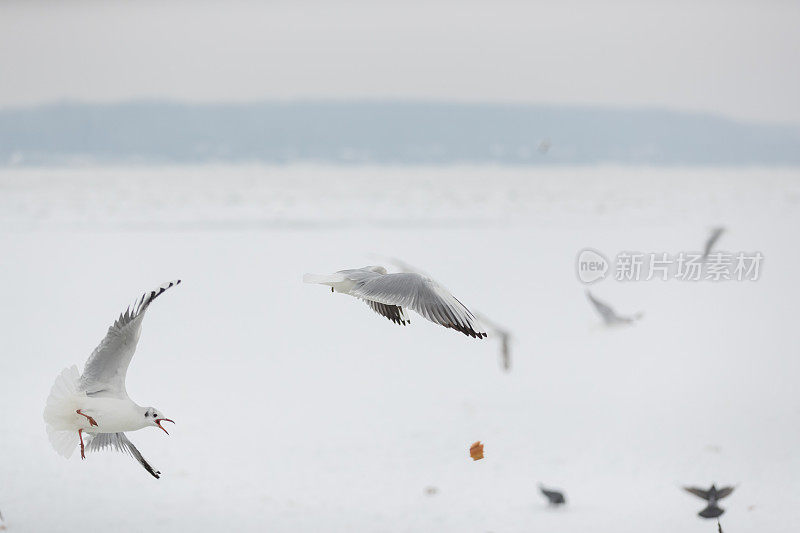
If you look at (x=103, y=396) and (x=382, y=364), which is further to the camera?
(x=382, y=364)

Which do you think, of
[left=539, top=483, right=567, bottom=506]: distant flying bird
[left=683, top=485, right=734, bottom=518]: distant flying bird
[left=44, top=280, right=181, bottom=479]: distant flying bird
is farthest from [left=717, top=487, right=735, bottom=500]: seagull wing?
[left=44, top=280, right=181, bottom=479]: distant flying bird

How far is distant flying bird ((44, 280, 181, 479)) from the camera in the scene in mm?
1832

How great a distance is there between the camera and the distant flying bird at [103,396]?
6.01 ft

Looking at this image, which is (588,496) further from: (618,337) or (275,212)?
(275,212)

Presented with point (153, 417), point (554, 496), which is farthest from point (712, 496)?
point (153, 417)

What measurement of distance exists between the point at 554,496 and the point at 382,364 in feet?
4.98

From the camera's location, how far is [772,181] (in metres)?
9.47

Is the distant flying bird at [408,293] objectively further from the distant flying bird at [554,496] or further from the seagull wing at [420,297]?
the distant flying bird at [554,496]

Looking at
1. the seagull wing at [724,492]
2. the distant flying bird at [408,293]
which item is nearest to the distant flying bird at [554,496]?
the seagull wing at [724,492]

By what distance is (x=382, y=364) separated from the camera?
4.64 m

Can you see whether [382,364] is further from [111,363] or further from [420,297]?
[420,297]

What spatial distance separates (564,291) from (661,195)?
2831 mm

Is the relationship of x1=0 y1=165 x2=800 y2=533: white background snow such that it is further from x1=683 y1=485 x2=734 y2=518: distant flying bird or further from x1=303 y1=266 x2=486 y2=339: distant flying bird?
x1=303 y1=266 x2=486 y2=339: distant flying bird

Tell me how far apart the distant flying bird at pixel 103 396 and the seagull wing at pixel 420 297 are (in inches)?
18.9
